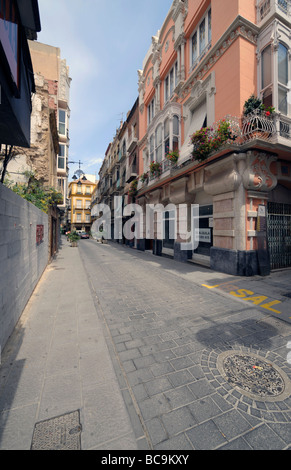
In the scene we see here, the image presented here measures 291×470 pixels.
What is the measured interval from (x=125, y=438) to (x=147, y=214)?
15.1 meters

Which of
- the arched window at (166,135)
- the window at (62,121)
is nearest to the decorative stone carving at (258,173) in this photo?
the arched window at (166,135)

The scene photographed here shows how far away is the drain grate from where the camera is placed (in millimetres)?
1562

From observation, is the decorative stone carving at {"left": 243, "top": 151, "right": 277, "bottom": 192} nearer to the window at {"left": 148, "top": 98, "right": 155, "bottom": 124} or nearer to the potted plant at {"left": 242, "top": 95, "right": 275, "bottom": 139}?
the potted plant at {"left": 242, "top": 95, "right": 275, "bottom": 139}

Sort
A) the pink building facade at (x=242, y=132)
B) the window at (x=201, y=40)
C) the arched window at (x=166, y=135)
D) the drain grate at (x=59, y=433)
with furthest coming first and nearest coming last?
1. the arched window at (x=166, y=135)
2. the window at (x=201, y=40)
3. the pink building facade at (x=242, y=132)
4. the drain grate at (x=59, y=433)

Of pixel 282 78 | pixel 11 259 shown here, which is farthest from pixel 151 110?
pixel 11 259

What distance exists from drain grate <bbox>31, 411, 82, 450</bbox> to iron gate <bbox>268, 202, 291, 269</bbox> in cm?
847

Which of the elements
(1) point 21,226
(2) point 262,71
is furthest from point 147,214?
(1) point 21,226

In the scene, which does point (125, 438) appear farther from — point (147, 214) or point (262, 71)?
point (147, 214)

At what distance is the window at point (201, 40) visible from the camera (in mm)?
9188

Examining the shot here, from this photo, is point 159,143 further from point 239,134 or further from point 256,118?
point 256,118

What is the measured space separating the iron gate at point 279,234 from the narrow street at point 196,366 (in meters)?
4.29

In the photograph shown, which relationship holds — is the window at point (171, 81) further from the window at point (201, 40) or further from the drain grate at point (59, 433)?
the drain grate at point (59, 433)

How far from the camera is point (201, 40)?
383 inches

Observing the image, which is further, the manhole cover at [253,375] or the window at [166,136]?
the window at [166,136]
